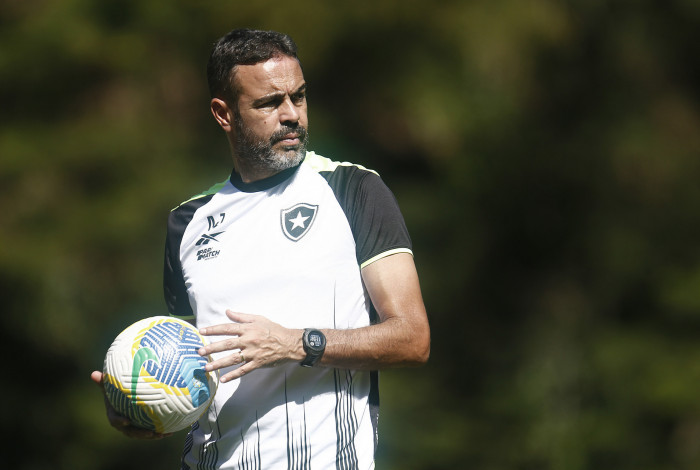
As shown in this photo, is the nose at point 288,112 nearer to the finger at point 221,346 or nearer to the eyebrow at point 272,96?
the eyebrow at point 272,96

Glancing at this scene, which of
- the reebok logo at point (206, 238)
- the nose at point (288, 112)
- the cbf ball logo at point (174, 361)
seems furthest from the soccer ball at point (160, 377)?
the nose at point (288, 112)

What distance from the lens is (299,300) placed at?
2963 millimetres

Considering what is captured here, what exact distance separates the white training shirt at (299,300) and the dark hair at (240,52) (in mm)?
457

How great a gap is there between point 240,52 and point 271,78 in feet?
0.54

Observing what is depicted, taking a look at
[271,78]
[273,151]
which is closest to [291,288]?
[273,151]

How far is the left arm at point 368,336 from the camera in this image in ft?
8.63

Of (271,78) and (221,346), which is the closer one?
(221,346)

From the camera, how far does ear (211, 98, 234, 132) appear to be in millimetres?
3352

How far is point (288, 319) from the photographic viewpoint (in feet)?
9.67

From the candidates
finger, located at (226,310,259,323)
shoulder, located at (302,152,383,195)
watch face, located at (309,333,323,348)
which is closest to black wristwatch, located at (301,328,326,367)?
watch face, located at (309,333,323,348)

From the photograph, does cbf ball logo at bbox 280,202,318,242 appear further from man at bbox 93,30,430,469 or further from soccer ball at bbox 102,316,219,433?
soccer ball at bbox 102,316,219,433

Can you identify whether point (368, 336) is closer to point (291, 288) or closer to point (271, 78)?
point (291, 288)

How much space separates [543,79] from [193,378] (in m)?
7.20

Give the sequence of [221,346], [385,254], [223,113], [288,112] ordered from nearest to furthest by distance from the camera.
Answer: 1. [221,346]
2. [385,254]
3. [288,112]
4. [223,113]
